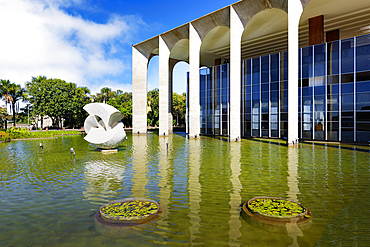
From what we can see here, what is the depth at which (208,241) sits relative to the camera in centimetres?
461

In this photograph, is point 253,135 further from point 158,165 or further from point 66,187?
point 66,187

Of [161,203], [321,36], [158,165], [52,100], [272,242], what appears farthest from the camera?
[52,100]

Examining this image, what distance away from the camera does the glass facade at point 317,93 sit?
22938mm

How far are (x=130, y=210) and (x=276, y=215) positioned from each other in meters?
3.84

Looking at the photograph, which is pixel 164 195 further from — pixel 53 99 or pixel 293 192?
pixel 53 99

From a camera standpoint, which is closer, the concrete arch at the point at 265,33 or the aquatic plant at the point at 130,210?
the aquatic plant at the point at 130,210

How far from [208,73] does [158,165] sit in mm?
27987

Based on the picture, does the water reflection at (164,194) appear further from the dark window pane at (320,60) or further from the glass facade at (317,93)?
the dark window pane at (320,60)

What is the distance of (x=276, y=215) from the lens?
5426mm

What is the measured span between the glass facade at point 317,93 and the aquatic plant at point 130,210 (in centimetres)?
2567

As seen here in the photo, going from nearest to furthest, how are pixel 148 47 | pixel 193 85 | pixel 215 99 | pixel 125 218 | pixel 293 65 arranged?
1. pixel 125 218
2. pixel 293 65
3. pixel 193 85
4. pixel 215 99
5. pixel 148 47

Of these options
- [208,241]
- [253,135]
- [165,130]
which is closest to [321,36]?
[253,135]

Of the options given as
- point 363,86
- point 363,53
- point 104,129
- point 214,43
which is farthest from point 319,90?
point 104,129

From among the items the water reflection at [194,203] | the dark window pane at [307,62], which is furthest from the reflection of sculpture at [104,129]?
the dark window pane at [307,62]
